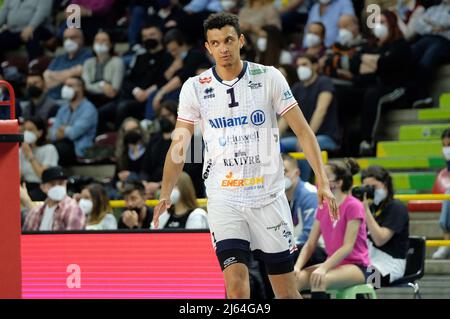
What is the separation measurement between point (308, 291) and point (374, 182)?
1.18m

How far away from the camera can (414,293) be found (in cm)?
1124

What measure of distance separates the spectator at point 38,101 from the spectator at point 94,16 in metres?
1.01

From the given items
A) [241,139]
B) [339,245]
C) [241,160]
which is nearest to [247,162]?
[241,160]

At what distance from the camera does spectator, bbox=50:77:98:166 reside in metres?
16.1

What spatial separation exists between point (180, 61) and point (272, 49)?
1.48 metres

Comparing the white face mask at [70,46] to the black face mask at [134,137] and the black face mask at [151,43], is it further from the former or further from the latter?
the black face mask at [134,137]

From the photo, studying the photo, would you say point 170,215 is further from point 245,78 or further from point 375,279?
point 245,78

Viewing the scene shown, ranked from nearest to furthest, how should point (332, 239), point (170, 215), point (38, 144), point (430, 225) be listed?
1. point (332, 239)
2. point (170, 215)
3. point (430, 225)
4. point (38, 144)

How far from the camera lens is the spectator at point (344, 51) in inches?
587

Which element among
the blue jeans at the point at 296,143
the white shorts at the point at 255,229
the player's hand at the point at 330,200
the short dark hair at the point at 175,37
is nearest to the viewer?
the player's hand at the point at 330,200

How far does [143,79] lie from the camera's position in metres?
16.5

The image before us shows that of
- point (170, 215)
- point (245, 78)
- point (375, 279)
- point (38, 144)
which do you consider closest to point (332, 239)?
point (375, 279)

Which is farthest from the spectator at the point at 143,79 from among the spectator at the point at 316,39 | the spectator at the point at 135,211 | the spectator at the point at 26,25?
the spectator at the point at 135,211

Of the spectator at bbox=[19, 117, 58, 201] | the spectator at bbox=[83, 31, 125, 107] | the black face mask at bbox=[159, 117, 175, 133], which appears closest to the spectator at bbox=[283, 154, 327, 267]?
the black face mask at bbox=[159, 117, 175, 133]
